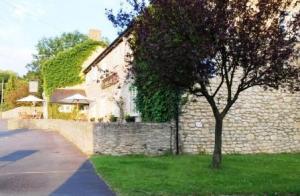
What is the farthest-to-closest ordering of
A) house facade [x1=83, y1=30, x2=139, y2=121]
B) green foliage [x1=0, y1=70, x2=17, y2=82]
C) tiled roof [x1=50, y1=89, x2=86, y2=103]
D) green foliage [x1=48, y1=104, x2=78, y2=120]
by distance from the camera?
green foliage [x1=0, y1=70, x2=17, y2=82]
tiled roof [x1=50, y1=89, x2=86, y2=103]
green foliage [x1=48, y1=104, x2=78, y2=120]
house facade [x1=83, y1=30, x2=139, y2=121]

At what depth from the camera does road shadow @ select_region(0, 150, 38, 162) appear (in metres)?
18.3

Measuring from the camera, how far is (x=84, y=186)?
1195 centimetres

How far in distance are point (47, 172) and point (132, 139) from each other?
558cm

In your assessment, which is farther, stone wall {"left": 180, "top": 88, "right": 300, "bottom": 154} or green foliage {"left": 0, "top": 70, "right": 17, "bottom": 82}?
green foliage {"left": 0, "top": 70, "right": 17, "bottom": 82}

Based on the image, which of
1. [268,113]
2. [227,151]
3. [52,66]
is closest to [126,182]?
[227,151]

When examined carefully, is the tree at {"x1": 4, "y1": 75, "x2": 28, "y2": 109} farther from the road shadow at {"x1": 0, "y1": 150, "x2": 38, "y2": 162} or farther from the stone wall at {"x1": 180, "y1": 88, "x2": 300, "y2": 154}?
the stone wall at {"x1": 180, "y1": 88, "x2": 300, "y2": 154}

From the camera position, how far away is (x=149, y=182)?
12.3 m

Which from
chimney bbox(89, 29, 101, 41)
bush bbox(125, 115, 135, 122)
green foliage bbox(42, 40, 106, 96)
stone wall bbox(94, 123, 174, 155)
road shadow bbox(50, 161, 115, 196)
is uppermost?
chimney bbox(89, 29, 101, 41)

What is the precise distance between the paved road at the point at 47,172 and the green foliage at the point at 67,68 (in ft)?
88.7

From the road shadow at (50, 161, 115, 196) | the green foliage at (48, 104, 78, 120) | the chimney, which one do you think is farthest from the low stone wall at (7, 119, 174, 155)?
the chimney

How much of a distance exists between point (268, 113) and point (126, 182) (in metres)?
12.8

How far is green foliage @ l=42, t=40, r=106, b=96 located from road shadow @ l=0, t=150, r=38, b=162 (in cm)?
2897

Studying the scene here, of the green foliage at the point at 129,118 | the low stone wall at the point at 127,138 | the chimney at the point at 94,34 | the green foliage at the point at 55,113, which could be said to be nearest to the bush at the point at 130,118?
the green foliage at the point at 129,118

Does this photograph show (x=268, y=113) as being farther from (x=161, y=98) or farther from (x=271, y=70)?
(x=271, y=70)
